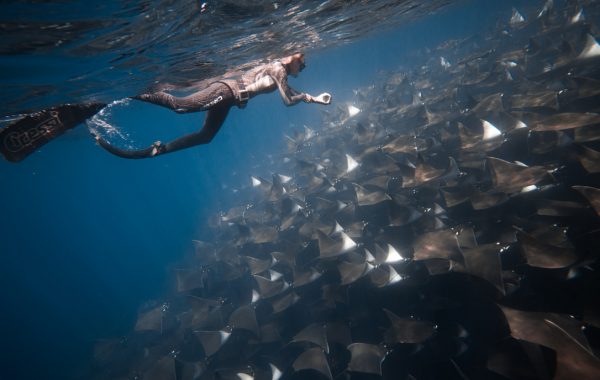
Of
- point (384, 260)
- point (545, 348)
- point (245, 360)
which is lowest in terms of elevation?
point (245, 360)

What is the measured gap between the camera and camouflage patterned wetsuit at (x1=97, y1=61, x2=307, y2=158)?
6156 mm

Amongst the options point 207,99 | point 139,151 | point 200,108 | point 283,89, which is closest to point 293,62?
point 283,89

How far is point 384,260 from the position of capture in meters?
7.14

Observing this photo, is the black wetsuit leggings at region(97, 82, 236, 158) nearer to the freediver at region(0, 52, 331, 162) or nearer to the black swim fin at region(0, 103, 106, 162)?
the freediver at region(0, 52, 331, 162)

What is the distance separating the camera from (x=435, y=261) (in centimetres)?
630

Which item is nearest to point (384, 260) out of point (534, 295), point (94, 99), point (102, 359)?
point (534, 295)

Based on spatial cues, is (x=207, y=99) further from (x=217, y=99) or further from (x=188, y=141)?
(x=188, y=141)

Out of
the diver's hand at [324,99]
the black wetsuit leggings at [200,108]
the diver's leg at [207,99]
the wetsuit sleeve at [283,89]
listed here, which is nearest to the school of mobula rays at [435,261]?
the diver's hand at [324,99]

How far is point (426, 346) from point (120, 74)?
15112mm

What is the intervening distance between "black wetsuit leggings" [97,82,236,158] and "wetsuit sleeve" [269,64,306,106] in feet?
3.43

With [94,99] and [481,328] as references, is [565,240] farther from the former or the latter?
[94,99]

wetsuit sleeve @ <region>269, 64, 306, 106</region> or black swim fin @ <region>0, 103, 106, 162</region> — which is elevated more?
black swim fin @ <region>0, 103, 106, 162</region>

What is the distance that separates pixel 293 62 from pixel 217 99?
2.28m

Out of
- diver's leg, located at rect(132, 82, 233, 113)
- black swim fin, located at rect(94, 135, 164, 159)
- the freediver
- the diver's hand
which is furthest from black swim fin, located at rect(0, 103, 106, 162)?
the diver's hand
